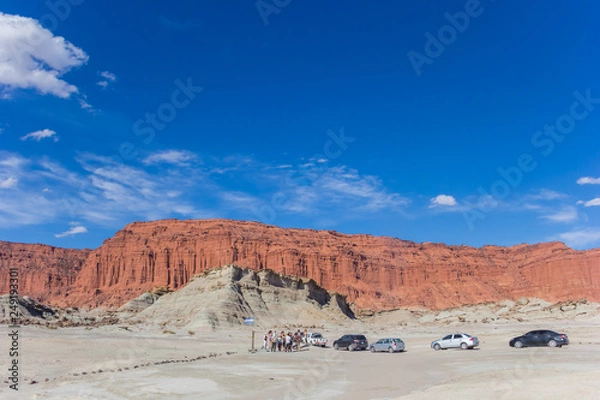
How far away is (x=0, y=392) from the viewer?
16.4m

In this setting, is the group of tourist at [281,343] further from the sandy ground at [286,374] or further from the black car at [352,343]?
the black car at [352,343]

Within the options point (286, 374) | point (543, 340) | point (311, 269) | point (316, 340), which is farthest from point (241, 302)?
point (311, 269)

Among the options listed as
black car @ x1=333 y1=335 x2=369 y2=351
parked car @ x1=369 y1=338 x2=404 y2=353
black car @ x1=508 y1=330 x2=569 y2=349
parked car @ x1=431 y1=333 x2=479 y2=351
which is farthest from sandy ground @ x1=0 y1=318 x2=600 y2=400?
black car @ x1=333 y1=335 x2=369 y2=351

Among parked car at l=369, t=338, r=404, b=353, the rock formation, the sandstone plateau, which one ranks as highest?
the sandstone plateau

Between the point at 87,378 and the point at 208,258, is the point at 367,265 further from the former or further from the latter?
the point at 87,378

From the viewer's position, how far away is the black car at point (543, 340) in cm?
3333

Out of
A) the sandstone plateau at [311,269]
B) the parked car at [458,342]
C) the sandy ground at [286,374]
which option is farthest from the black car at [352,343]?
the sandstone plateau at [311,269]

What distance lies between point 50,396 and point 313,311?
6140cm

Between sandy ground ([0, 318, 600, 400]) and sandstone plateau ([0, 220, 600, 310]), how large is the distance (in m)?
131

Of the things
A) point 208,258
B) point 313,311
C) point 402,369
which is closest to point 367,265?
point 208,258

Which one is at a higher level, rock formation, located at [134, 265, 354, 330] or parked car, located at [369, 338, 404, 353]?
rock formation, located at [134, 265, 354, 330]

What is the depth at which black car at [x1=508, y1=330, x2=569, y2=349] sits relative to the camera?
3333 cm

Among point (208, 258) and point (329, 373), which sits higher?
point (208, 258)

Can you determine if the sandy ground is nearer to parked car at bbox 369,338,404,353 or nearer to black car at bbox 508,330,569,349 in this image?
black car at bbox 508,330,569,349
